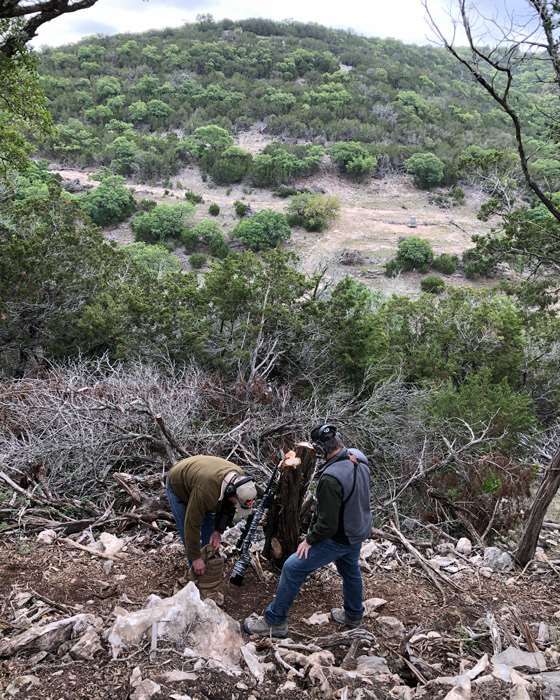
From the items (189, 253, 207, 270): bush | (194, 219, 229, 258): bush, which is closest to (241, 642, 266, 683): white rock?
(189, 253, 207, 270): bush

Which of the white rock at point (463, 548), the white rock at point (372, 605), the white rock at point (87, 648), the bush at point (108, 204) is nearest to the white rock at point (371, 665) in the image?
the white rock at point (372, 605)

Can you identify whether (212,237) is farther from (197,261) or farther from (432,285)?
(432,285)

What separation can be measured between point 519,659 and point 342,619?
1.12m

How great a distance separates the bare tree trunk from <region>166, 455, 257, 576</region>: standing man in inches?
A: 118

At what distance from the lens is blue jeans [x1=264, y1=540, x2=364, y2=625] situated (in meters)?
3.58

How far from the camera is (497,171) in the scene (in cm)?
750

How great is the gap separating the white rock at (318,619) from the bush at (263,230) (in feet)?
103

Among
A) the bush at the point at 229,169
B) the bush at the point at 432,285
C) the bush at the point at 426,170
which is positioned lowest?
the bush at the point at 432,285

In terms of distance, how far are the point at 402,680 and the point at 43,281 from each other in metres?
10.5

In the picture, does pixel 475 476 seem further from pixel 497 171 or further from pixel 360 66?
pixel 360 66

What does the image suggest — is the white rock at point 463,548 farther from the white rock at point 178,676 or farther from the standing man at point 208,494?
the white rock at point 178,676

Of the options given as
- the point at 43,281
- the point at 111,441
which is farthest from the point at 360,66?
the point at 111,441

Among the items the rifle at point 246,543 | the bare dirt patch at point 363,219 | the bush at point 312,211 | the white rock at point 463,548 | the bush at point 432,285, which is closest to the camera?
the rifle at point 246,543

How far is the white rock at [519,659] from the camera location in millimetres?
3288
